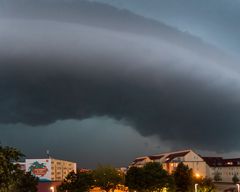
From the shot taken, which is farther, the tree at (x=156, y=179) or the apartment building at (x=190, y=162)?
the apartment building at (x=190, y=162)

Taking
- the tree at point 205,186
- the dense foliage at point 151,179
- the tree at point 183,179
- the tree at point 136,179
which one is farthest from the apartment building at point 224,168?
the dense foliage at point 151,179

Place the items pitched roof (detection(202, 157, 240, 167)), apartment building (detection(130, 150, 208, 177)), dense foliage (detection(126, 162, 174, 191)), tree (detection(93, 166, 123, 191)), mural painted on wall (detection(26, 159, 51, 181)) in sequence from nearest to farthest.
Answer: dense foliage (detection(126, 162, 174, 191)) < tree (detection(93, 166, 123, 191)) < mural painted on wall (detection(26, 159, 51, 181)) < apartment building (detection(130, 150, 208, 177)) < pitched roof (detection(202, 157, 240, 167))

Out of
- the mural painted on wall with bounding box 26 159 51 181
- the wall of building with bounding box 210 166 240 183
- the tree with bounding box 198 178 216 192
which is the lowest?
the tree with bounding box 198 178 216 192

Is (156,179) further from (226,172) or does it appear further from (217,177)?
(226,172)

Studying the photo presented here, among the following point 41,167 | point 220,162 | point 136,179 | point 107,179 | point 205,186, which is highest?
point 220,162

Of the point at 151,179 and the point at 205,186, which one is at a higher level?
the point at 151,179

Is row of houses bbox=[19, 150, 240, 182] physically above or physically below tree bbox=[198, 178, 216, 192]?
above

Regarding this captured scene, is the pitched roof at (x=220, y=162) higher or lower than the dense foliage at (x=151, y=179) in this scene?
higher

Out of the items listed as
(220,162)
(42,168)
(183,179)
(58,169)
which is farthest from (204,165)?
(183,179)

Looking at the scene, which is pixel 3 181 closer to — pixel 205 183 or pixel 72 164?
pixel 205 183

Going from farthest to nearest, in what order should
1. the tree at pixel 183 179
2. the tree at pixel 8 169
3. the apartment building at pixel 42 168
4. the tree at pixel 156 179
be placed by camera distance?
1. the apartment building at pixel 42 168
2. the tree at pixel 183 179
3. the tree at pixel 156 179
4. the tree at pixel 8 169

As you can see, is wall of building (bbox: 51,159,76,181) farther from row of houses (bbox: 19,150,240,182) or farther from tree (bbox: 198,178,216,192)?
tree (bbox: 198,178,216,192)

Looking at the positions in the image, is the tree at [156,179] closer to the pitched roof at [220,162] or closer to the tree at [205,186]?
the tree at [205,186]

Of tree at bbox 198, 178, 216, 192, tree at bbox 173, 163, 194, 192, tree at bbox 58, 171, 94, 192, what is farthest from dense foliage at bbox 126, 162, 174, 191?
tree at bbox 58, 171, 94, 192
